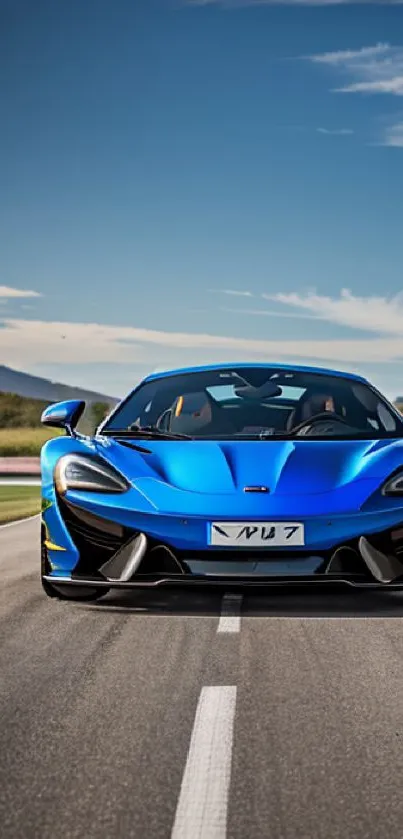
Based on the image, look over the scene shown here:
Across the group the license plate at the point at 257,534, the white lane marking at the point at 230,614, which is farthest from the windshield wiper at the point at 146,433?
the white lane marking at the point at 230,614

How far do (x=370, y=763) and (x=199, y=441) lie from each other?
299 cm

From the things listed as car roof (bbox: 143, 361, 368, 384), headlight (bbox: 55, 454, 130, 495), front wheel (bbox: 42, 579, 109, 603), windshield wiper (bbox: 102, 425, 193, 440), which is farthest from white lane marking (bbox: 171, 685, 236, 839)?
car roof (bbox: 143, 361, 368, 384)

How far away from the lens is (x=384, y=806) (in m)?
3.16

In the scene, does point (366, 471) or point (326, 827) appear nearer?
point (326, 827)

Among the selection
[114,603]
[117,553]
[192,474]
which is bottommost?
[114,603]

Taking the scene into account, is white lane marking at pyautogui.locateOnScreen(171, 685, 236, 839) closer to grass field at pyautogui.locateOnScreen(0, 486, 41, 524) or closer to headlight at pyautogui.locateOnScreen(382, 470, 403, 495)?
headlight at pyautogui.locateOnScreen(382, 470, 403, 495)

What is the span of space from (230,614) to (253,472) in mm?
1070

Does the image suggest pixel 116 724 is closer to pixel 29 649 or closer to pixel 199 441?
pixel 29 649

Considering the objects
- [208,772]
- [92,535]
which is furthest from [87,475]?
[208,772]

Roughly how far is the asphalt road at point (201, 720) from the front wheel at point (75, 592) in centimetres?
11

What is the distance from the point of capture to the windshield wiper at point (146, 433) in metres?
6.50

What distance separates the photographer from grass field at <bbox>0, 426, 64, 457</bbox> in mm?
90438

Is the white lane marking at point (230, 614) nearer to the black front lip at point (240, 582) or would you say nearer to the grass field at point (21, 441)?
the black front lip at point (240, 582)

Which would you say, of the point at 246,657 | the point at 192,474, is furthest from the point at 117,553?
the point at 246,657
